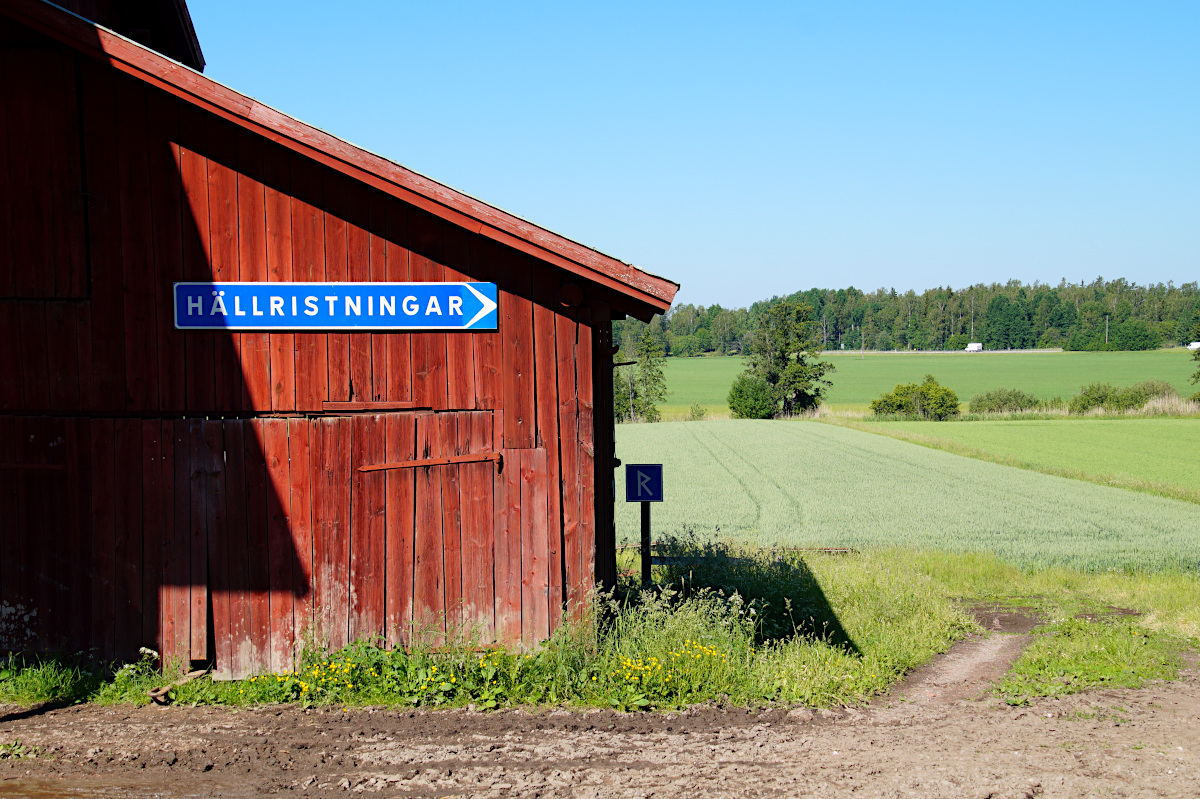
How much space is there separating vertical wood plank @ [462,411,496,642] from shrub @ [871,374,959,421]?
56.9 meters

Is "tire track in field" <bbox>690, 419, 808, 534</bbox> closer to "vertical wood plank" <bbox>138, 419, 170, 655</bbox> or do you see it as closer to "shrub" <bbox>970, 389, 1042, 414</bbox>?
"vertical wood plank" <bbox>138, 419, 170, 655</bbox>

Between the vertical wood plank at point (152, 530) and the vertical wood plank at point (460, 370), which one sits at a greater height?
the vertical wood plank at point (460, 370)

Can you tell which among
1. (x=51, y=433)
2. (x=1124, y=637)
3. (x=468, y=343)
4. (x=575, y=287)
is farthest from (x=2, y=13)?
(x=1124, y=637)

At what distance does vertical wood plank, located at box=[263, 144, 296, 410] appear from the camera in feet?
23.9

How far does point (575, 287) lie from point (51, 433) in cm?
448

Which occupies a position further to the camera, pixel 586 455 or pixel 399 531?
pixel 586 455

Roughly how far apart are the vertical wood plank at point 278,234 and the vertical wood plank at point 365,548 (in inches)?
26.9

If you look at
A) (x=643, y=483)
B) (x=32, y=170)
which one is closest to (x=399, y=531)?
(x=643, y=483)

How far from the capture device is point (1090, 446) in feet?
123

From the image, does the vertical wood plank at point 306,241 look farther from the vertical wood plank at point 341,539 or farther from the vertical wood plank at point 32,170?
the vertical wood plank at point 32,170

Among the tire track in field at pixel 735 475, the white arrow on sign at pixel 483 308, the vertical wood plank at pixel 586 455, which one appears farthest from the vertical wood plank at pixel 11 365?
the tire track in field at pixel 735 475

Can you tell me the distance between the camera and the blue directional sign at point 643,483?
948 centimetres

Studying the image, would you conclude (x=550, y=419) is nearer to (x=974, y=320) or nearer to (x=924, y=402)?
(x=924, y=402)

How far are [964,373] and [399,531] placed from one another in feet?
352
